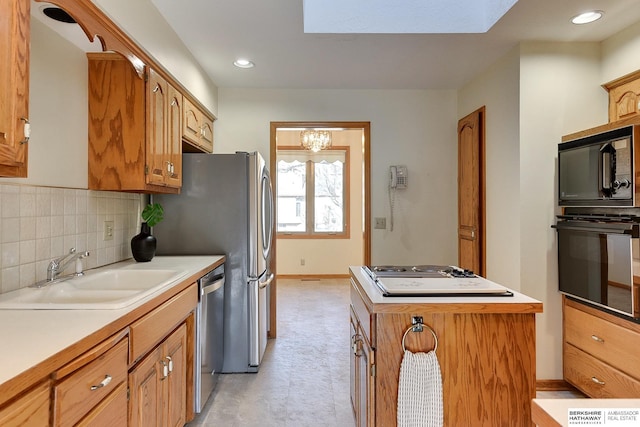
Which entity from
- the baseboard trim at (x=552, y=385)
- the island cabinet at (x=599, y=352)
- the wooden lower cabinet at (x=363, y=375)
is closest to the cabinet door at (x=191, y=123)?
the wooden lower cabinet at (x=363, y=375)

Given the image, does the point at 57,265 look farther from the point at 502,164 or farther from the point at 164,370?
the point at 502,164

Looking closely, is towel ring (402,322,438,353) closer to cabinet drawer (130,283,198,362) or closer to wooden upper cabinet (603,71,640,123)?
cabinet drawer (130,283,198,362)

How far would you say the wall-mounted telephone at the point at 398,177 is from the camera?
3600 mm

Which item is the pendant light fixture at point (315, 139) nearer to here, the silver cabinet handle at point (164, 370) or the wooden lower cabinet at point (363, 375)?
the wooden lower cabinet at point (363, 375)

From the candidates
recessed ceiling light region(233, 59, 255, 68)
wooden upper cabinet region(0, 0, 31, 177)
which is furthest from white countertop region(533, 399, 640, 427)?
recessed ceiling light region(233, 59, 255, 68)

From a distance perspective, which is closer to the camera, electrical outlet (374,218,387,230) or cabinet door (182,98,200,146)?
cabinet door (182,98,200,146)

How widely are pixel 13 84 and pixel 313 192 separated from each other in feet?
18.3

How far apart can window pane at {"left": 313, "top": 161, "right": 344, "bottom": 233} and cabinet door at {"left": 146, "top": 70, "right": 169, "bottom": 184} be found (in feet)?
14.1

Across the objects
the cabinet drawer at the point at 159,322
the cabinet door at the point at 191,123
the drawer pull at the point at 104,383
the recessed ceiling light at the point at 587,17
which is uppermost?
the recessed ceiling light at the point at 587,17

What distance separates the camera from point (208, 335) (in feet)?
7.95

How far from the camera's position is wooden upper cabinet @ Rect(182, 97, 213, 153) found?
2.81 meters

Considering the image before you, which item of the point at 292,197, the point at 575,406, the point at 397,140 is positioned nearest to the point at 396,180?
the point at 397,140

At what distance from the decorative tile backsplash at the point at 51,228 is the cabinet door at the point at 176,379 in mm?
669

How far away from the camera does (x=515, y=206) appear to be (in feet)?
8.59
